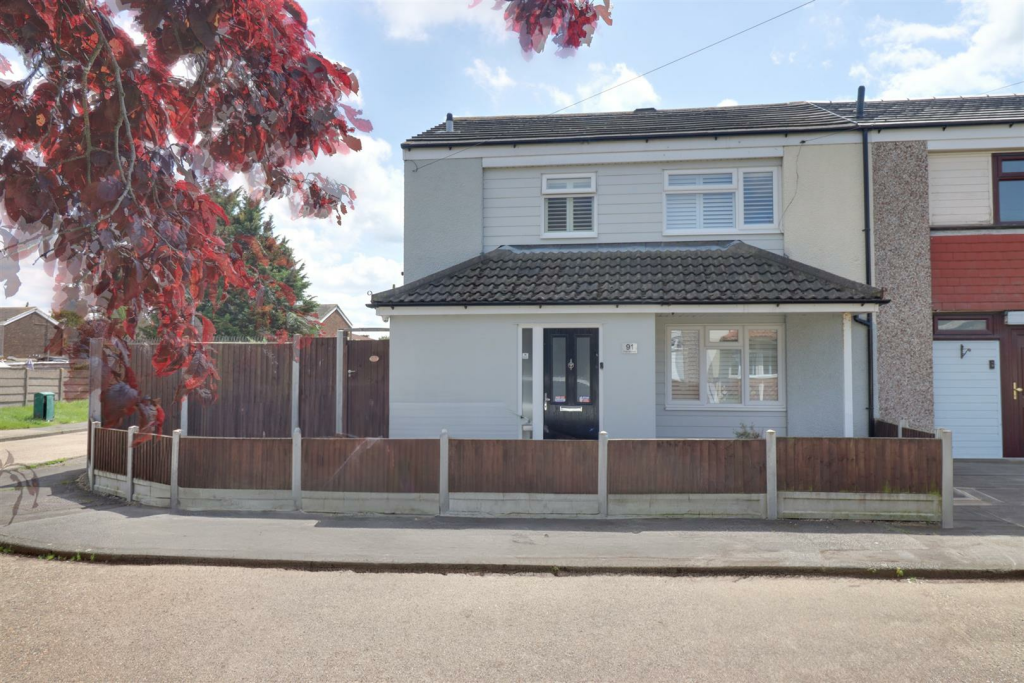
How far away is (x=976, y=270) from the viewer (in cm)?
1262

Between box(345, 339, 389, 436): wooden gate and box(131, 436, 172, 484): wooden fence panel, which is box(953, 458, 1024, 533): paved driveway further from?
box(131, 436, 172, 484): wooden fence panel

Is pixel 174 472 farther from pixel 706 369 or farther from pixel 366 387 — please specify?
pixel 706 369

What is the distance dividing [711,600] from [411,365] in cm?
689

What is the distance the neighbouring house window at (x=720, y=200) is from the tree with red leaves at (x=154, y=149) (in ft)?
35.3

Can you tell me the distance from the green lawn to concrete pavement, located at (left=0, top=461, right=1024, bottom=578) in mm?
11957

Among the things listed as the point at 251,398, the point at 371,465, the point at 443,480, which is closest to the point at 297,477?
the point at 371,465

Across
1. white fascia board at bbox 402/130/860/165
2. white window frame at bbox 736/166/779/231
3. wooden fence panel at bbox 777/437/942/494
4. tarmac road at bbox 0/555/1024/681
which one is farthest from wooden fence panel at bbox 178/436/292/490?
white window frame at bbox 736/166/779/231

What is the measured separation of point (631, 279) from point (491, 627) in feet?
24.2

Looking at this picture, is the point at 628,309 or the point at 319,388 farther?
the point at 319,388

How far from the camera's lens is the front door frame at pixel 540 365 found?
1110 cm

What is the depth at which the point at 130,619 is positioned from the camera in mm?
5277

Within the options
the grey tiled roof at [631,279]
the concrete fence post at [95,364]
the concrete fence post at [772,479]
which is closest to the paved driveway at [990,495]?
the concrete fence post at [772,479]

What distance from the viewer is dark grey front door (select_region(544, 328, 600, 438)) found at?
1130 centimetres

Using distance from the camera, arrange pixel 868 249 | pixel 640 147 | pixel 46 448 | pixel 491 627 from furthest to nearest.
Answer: pixel 46 448, pixel 640 147, pixel 868 249, pixel 491 627
